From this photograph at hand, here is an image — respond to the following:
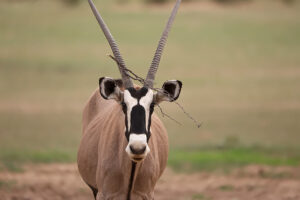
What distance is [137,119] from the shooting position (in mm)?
7453

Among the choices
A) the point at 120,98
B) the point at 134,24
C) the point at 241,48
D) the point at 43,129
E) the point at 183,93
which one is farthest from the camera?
the point at 134,24

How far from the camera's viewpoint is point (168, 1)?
4931cm

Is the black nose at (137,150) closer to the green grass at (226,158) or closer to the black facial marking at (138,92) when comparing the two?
the black facial marking at (138,92)

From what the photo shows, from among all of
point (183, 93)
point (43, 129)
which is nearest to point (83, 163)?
point (43, 129)

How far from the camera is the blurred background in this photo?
63.0ft

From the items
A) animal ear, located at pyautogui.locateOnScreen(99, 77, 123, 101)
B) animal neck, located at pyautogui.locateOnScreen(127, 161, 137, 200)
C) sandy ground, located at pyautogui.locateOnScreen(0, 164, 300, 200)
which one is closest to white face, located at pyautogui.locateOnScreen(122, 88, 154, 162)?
animal ear, located at pyautogui.locateOnScreen(99, 77, 123, 101)

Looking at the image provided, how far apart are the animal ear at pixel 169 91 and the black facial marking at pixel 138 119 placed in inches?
16.2

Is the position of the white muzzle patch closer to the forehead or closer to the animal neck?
the forehead

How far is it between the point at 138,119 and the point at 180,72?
85.8 feet

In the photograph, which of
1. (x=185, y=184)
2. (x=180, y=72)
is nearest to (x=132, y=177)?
(x=185, y=184)

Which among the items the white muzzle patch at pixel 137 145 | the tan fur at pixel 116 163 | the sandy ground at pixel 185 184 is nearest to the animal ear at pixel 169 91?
the tan fur at pixel 116 163

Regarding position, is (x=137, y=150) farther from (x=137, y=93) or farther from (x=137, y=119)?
(x=137, y=93)

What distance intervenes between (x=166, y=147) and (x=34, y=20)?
35380 mm

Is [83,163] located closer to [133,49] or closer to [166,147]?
[166,147]
